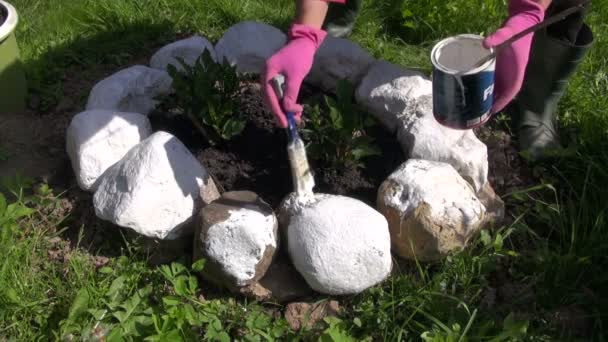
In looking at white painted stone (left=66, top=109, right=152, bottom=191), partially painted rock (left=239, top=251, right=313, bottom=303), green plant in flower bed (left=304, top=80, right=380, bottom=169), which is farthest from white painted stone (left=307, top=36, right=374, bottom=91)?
partially painted rock (left=239, top=251, right=313, bottom=303)

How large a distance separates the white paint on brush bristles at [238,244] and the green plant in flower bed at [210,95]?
43 centimetres

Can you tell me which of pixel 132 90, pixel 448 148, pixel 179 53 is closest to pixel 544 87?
pixel 448 148

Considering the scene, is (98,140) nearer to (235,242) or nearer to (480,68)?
(235,242)

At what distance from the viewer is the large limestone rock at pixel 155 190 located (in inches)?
86.0

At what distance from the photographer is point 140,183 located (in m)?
2.19

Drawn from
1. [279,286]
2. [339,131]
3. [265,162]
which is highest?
[339,131]

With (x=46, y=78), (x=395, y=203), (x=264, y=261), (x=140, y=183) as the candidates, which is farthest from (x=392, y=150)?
(x=46, y=78)

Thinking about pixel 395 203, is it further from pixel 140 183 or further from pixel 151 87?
pixel 151 87

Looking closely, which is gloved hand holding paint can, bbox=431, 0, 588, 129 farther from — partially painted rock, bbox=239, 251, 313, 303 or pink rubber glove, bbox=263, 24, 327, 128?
partially painted rock, bbox=239, 251, 313, 303

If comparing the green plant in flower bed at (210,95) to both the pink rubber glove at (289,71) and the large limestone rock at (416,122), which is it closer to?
the pink rubber glove at (289,71)

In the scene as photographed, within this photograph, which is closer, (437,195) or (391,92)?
(437,195)

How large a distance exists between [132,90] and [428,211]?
4.19 feet

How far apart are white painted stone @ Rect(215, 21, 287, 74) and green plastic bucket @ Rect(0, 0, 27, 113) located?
2.66ft

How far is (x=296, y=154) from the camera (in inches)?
83.0
